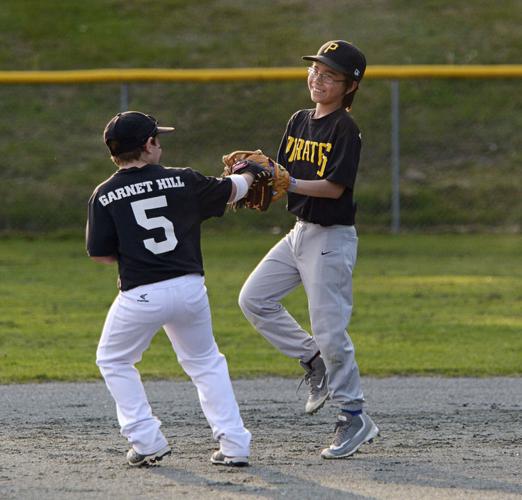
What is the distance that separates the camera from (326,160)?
5379mm

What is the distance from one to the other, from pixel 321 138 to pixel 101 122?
12.0 meters

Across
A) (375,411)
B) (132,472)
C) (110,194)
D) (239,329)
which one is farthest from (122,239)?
(239,329)

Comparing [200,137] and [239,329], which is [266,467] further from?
[200,137]

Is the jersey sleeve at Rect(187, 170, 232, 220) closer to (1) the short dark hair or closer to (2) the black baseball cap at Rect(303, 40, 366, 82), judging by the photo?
(1) the short dark hair

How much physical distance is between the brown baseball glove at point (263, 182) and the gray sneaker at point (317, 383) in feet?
2.90

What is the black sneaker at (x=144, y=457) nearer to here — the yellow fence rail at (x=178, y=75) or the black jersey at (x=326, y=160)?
the black jersey at (x=326, y=160)

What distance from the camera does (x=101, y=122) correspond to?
56.1 feet

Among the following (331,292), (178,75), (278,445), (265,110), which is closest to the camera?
(331,292)

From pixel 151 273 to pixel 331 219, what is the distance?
0.94 meters

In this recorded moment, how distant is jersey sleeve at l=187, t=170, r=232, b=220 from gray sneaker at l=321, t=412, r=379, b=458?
1105 mm

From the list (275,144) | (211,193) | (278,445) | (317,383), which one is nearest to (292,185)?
(211,193)

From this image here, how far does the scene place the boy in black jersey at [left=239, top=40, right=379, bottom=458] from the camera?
210 inches

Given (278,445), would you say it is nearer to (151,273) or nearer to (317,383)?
(317,383)

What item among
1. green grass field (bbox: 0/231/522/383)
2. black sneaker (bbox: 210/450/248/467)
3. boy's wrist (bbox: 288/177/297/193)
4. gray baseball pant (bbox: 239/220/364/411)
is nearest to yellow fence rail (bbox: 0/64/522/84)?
green grass field (bbox: 0/231/522/383)
